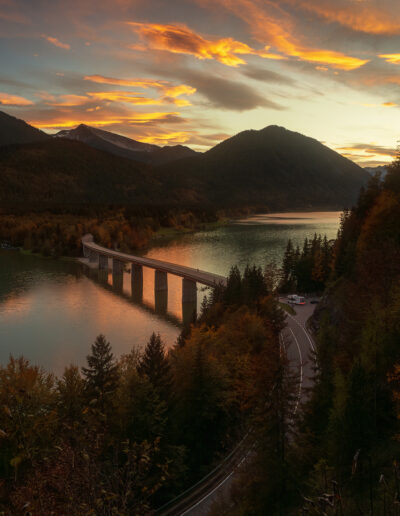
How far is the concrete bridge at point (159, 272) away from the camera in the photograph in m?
57.8

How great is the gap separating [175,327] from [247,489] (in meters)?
34.0

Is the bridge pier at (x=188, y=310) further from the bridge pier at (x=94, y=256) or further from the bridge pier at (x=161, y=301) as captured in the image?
the bridge pier at (x=94, y=256)

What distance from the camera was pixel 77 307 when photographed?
5550cm

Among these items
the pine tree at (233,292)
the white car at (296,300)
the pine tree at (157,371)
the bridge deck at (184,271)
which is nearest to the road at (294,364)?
the white car at (296,300)

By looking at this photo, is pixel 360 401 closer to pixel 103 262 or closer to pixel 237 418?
pixel 237 418

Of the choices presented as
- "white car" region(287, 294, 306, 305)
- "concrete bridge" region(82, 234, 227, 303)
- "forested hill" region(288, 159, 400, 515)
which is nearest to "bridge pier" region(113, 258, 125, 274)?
"concrete bridge" region(82, 234, 227, 303)

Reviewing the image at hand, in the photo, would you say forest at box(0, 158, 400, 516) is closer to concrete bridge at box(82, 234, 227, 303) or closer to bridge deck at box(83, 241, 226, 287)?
bridge deck at box(83, 241, 226, 287)

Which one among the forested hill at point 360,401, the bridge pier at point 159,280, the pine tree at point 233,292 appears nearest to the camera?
the forested hill at point 360,401

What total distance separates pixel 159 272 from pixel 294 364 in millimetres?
36897

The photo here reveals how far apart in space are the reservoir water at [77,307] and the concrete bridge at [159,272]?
1.87m

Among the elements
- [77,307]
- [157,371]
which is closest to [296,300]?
[77,307]

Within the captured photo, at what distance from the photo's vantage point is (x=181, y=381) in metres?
24.9

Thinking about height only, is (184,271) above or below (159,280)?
above

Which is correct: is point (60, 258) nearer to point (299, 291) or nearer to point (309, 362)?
point (299, 291)
